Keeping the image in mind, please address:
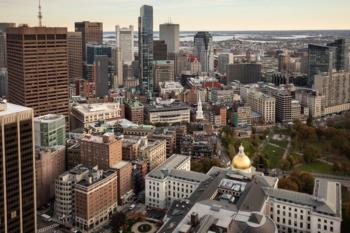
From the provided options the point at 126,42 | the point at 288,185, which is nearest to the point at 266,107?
the point at 288,185

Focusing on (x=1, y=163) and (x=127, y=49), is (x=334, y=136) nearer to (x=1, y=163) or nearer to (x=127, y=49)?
(x=1, y=163)

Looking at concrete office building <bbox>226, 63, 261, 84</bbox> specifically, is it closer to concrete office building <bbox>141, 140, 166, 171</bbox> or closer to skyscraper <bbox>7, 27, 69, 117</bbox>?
skyscraper <bbox>7, 27, 69, 117</bbox>

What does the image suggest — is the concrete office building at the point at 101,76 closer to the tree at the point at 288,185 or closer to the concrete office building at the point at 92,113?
the concrete office building at the point at 92,113

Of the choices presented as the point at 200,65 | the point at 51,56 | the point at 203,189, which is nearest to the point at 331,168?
the point at 203,189

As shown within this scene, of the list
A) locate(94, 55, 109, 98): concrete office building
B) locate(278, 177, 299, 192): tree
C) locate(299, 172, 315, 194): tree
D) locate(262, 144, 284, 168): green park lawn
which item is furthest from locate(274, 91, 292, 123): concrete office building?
locate(278, 177, 299, 192): tree

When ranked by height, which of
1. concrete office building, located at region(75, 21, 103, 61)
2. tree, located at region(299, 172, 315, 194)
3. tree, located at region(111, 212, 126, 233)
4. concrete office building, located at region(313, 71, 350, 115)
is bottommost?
tree, located at region(111, 212, 126, 233)

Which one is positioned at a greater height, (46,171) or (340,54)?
(340,54)

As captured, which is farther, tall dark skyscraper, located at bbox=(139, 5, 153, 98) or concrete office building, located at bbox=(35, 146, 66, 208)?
tall dark skyscraper, located at bbox=(139, 5, 153, 98)

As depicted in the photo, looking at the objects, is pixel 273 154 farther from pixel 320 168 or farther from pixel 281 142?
pixel 320 168
